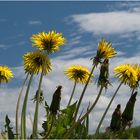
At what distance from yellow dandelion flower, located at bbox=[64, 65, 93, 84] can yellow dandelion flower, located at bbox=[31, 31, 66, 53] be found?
4.03 feet

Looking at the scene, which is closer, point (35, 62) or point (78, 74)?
point (35, 62)

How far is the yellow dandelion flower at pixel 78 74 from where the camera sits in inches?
339

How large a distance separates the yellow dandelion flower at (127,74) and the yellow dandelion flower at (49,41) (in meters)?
1.16

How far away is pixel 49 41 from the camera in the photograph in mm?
7551

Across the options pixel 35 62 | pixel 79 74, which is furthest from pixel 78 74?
pixel 35 62

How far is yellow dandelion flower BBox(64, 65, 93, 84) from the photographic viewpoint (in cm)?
861

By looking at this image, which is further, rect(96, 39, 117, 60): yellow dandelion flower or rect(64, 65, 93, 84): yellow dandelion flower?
rect(64, 65, 93, 84): yellow dandelion flower

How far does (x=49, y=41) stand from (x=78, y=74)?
1401mm

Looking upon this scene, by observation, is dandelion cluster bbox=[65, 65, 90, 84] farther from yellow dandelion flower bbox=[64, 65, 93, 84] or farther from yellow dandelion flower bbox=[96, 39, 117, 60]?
yellow dandelion flower bbox=[96, 39, 117, 60]

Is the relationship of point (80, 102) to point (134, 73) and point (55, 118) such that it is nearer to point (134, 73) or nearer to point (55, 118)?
point (55, 118)

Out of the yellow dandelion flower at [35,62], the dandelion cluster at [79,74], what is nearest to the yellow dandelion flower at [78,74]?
the dandelion cluster at [79,74]

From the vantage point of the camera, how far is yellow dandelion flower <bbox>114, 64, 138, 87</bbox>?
7.12m

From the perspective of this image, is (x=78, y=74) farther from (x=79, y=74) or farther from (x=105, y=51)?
(x=105, y=51)

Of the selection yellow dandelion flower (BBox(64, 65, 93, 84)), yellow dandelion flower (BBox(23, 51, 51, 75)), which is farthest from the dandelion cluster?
yellow dandelion flower (BBox(23, 51, 51, 75))
